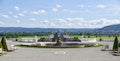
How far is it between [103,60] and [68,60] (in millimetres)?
1805

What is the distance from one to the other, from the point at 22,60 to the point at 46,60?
4.08ft

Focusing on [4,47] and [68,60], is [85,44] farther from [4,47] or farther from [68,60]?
[68,60]

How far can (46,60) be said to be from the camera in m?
15.5

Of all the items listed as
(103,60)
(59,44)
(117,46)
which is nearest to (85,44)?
(59,44)

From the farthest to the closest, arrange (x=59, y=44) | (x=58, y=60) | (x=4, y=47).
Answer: (x=59, y=44)
(x=4, y=47)
(x=58, y=60)

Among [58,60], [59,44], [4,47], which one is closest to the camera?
[58,60]

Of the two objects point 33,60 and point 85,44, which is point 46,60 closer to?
point 33,60

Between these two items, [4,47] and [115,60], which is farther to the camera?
[4,47]

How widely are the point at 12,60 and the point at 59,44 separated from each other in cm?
1408

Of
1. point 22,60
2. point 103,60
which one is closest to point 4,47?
point 22,60

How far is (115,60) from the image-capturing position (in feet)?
50.8

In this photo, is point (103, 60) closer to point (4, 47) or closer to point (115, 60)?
point (115, 60)

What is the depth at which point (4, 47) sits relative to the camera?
22.7 metres

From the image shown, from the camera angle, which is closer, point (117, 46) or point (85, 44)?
point (117, 46)
